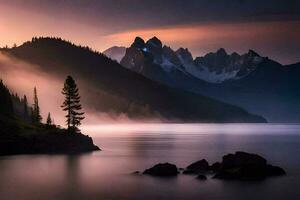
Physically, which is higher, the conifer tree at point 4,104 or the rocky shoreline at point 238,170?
the conifer tree at point 4,104

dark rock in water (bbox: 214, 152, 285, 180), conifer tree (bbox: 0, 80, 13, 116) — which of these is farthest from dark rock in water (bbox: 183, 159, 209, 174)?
conifer tree (bbox: 0, 80, 13, 116)

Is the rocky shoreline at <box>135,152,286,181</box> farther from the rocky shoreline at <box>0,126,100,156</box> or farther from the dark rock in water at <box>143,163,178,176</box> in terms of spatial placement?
the rocky shoreline at <box>0,126,100,156</box>

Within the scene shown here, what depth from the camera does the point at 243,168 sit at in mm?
99375

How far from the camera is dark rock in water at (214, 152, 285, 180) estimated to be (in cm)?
9844

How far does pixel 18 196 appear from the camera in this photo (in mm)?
82125

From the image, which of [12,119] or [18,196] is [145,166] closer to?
[18,196]

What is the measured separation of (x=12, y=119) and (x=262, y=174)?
98.9 meters

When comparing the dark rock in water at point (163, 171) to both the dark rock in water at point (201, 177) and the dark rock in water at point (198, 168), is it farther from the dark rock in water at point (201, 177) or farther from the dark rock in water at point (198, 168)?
the dark rock in water at point (201, 177)

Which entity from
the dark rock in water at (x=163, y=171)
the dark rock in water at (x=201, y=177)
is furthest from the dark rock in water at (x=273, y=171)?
the dark rock in water at (x=163, y=171)

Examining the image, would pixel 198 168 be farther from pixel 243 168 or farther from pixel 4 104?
pixel 4 104

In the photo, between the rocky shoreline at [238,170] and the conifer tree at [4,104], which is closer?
the rocky shoreline at [238,170]

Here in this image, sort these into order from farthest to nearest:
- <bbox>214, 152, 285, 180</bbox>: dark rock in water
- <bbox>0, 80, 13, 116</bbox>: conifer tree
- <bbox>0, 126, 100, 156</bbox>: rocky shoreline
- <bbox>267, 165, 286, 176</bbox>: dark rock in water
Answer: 1. <bbox>0, 80, 13, 116</bbox>: conifer tree
2. <bbox>0, 126, 100, 156</bbox>: rocky shoreline
3. <bbox>267, 165, 286, 176</bbox>: dark rock in water
4. <bbox>214, 152, 285, 180</bbox>: dark rock in water

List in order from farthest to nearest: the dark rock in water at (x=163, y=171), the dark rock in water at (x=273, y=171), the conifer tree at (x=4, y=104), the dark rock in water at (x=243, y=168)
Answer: the conifer tree at (x=4, y=104) → the dark rock in water at (x=163, y=171) → the dark rock in water at (x=273, y=171) → the dark rock in water at (x=243, y=168)

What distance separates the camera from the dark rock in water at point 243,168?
98438 mm
